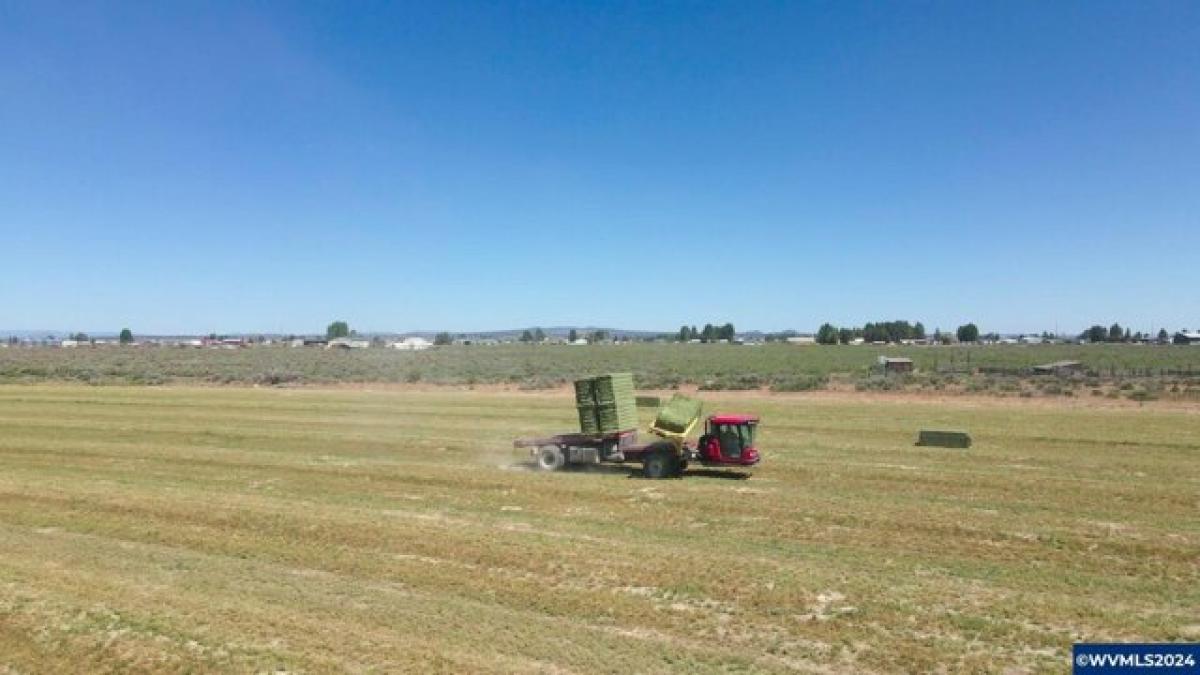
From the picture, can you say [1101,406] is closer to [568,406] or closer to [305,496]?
[568,406]

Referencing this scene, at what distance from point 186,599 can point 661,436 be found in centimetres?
1406

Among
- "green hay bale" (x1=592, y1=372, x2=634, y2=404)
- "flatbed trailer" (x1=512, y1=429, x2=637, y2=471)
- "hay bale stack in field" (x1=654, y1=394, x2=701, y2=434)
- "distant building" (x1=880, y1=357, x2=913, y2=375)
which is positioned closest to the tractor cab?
"hay bale stack in field" (x1=654, y1=394, x2=701, y2=434)

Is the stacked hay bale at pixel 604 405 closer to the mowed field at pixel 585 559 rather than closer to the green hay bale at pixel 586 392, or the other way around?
the green hay bale at pixel 586 392

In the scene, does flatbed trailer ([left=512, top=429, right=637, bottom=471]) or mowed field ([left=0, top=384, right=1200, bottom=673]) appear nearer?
mowed field ([left=0, top=384, right=1200, bottom=673])

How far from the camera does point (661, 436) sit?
935 inches

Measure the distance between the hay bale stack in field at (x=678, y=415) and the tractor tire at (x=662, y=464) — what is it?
92cm

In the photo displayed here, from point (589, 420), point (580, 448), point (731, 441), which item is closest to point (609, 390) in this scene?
point (589, 420)

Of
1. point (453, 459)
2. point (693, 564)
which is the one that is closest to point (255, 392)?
point (453, 459)

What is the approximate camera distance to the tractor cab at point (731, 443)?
22.5 meters

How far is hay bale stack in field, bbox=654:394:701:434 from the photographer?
23672 mm

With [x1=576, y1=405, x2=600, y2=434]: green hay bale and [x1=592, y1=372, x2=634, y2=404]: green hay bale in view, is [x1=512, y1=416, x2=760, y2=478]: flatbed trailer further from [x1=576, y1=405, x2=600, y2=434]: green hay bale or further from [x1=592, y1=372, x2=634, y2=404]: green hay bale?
[x1=592, y1=372, x2=634, y2=404]: green hay bale

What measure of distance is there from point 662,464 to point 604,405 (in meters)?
2.70

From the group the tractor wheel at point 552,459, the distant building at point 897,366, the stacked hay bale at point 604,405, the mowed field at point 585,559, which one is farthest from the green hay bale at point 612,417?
the distant building at point 897,366

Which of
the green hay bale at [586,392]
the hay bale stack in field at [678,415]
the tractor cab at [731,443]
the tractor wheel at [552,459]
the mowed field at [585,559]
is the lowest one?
the mowed field at [585,559]
